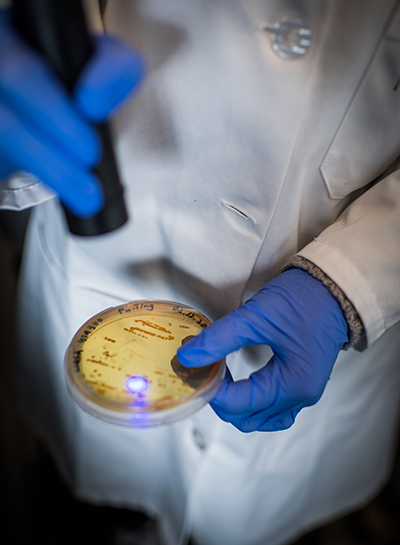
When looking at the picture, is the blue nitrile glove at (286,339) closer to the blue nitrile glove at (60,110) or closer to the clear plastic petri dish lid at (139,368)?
the clear plastic petri dish lid at (139,368)

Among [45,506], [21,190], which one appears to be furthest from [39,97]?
[45,506]

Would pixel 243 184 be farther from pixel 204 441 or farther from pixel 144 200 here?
pixel 204 441

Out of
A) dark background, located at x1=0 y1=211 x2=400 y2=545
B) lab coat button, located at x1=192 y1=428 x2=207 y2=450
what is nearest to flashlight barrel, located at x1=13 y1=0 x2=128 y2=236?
lab coat button, located at x1=192 y1=428 x2=207 y2=450

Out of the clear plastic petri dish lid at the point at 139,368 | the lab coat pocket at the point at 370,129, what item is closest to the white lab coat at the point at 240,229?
the lab coat pocket at the point at 370,129

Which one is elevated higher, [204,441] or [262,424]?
[262,424]

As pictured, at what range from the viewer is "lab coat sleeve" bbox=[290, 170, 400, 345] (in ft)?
1.91

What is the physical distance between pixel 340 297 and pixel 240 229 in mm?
180

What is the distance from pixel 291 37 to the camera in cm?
49

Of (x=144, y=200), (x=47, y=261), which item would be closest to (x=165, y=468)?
(x=47, y=261)

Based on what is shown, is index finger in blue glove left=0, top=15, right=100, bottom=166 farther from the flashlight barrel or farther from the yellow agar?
the yellow agar

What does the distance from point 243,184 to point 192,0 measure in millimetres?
244

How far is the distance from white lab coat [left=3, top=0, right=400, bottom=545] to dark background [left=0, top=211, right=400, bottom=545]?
327 millimetres

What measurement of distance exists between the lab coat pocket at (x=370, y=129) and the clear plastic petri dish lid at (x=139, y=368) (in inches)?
12.0

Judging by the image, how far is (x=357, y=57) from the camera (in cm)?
50
